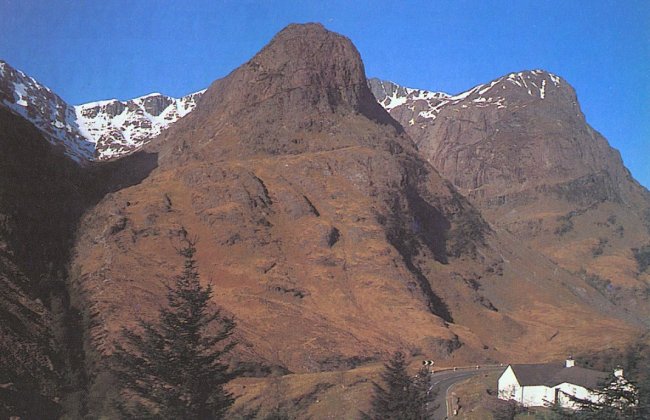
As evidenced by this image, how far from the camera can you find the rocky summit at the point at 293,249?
85625 millimetres

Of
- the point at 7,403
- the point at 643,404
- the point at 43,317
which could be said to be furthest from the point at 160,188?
the point at 643,404

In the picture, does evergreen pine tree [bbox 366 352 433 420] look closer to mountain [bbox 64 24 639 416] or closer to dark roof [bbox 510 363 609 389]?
dark roof [bbox 510 363 609 389]

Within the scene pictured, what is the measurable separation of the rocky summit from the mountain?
40 centimetres

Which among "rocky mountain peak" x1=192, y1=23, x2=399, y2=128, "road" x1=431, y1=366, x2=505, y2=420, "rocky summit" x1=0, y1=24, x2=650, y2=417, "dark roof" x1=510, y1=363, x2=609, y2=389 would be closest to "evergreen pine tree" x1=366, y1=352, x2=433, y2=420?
"road" x1=431, y1=366, x2=505, y2=420

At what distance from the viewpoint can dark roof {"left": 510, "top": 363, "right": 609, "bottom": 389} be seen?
200ft

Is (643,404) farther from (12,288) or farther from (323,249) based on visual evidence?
(323,249)

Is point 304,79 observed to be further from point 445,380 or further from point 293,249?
point 445,380

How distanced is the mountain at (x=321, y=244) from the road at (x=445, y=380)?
8178mm

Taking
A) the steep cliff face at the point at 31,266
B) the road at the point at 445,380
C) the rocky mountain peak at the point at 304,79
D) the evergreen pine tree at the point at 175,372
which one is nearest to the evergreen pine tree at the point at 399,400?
the evergreen pine tree at the point at 175,372

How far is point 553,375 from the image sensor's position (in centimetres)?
6431

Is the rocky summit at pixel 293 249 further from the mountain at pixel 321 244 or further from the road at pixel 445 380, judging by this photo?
the road at pixel 445 380

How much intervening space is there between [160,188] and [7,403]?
87911 millimetres

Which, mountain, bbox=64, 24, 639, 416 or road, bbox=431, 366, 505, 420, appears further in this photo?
mountain, bbox=64, 24, 639, 416

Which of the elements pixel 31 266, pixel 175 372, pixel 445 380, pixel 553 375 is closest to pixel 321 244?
pixel 445 380
